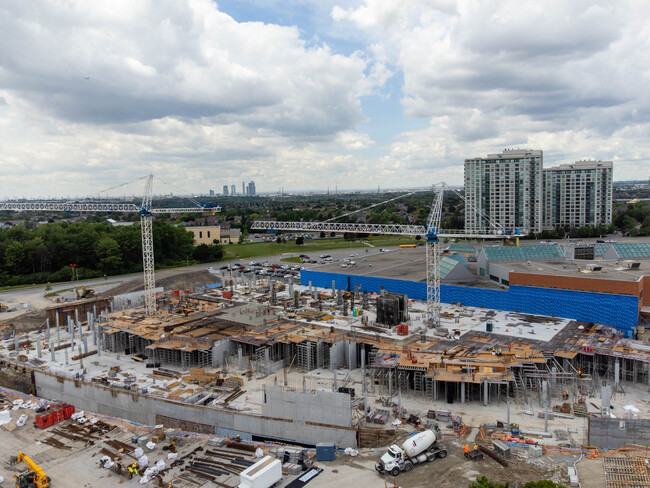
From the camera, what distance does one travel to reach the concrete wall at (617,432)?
59.4ft

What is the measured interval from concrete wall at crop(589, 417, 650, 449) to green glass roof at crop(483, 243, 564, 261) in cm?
2491

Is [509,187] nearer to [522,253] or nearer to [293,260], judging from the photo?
[293,260]

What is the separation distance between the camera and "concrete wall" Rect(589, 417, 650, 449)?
18.1 meters

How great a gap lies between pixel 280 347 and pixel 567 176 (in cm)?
8013

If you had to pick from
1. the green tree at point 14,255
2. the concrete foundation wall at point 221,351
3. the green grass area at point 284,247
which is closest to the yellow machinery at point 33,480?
the concrete foundation wall at point 221,351

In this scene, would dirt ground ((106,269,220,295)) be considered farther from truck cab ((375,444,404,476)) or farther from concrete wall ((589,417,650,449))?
concrete wall ((589,417,650,449))

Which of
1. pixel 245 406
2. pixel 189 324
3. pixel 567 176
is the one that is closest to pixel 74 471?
pixel 245 406

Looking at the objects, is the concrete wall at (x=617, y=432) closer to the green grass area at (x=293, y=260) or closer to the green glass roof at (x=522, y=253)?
the green glass roof at (x=522, y=253)

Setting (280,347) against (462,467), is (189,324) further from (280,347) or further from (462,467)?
(462,467)

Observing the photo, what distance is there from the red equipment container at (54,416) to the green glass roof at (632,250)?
147 feet

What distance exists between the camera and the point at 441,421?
2086 centimetres

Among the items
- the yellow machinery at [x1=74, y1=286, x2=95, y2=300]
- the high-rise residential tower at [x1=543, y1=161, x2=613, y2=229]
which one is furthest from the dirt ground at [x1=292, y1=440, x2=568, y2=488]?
the high-rise residential tower at [x1=543, y1=161, x2=613, y2=229]

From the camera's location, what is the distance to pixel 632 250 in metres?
42.8

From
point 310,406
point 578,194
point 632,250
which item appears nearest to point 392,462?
point 310,406
